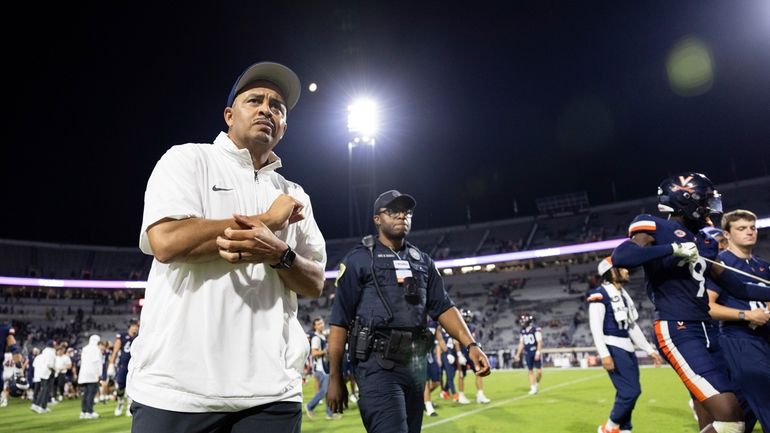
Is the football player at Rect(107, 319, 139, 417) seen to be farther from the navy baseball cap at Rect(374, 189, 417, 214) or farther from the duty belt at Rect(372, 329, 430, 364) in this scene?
the duty belt at Rect(372, 329, 430, 364)

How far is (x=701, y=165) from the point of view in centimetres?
4134

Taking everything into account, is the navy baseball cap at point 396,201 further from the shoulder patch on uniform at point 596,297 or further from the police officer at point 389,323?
A: the shoulder patch on uniform at point 596,297

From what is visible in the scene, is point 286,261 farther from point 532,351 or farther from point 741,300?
point 532,351

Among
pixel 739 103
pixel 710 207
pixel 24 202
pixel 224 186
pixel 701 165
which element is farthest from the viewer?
pixel 24 202

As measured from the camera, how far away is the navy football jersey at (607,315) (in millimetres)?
7648

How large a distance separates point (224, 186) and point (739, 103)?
39.3m

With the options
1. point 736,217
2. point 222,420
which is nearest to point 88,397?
point 222,420

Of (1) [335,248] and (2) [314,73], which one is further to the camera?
(1) [335,248]

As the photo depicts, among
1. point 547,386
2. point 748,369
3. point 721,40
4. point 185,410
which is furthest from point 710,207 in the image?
point 721,40

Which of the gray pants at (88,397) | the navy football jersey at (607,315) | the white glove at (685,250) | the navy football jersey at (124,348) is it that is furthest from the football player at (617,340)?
the gray pants at (88,397)

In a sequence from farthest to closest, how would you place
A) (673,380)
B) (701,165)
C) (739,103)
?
(701,165) → (739,103) → (673,380)

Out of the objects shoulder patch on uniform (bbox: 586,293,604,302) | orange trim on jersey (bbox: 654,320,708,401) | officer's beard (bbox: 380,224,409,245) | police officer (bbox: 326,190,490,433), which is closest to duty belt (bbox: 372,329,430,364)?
police officer (bbox: 326,190,490,433)

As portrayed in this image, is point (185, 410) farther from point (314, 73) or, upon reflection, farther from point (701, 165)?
point (701, 165)

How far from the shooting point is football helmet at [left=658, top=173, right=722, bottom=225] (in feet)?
15.4
